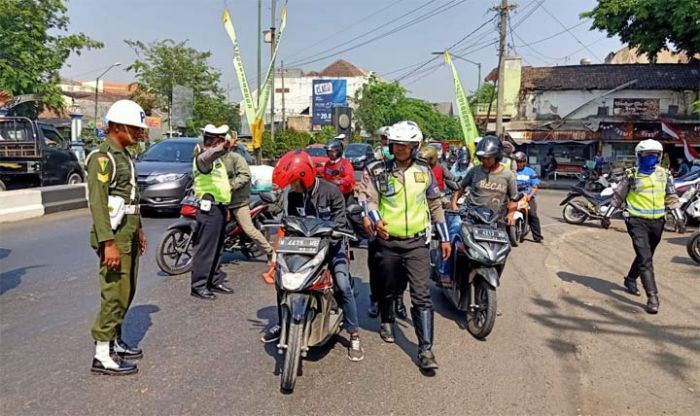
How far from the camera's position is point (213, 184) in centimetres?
619

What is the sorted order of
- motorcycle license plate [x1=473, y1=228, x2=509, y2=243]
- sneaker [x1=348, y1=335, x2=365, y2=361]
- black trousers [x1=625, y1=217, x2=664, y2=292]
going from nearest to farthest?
1. sneaker [x1=348, y1=335, x2=365, y2=361]
2. motorcycle license plate [x1=473, y1=228, x2=509, y2=243]
3. black trousers [x1=625, y1=217, x2=664, y2=292]

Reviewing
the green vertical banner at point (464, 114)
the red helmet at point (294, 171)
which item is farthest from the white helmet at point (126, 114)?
the green vertical banner at point (464, 114)

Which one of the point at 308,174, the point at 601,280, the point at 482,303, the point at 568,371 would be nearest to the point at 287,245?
the point at 308,174

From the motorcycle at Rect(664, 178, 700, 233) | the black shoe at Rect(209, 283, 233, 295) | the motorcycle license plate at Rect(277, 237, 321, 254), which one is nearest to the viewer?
the motorcycle license plate at Rect(277, 237, 321, 254)

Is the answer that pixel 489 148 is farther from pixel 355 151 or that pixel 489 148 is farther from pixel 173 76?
pixel 173 76

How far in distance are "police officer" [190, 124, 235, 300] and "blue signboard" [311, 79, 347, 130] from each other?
4716cm

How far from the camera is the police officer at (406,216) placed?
14.4ft

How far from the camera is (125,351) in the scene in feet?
14.3

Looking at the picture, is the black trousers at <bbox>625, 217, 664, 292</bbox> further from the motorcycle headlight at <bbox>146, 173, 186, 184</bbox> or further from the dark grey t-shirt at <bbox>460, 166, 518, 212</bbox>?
the motorcycle headlight at <bbox>146, 173, 186, 184</bbox>

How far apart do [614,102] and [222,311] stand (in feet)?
108

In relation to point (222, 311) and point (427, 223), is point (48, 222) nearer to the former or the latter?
point (222, 311)

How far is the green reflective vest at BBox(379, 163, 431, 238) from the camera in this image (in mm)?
4445

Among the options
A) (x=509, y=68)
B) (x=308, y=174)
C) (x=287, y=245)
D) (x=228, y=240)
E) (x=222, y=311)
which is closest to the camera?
(x=287, y=245)

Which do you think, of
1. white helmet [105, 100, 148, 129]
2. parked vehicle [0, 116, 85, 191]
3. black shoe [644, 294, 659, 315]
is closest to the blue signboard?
parked vehicle [0, 116, 85, 191]
